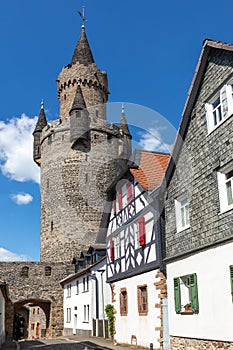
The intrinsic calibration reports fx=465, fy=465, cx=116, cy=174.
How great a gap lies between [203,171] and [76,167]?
3043cm

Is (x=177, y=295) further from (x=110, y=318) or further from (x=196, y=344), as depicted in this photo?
(x=110, y=318)

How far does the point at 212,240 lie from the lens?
1236 centimetres

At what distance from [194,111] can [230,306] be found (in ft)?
19.4

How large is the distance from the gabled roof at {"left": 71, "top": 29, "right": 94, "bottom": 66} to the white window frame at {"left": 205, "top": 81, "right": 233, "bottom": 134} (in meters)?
35.3

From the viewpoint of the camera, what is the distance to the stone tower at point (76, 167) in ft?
137

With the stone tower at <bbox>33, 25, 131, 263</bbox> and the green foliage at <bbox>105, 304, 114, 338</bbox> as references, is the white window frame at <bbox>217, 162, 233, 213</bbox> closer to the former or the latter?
the green foliage at <bbox>105, 304, 114, 338</bbox>

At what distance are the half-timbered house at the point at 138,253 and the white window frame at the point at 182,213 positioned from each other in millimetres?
2022

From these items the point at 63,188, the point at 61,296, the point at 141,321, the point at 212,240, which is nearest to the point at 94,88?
the point at 63,188

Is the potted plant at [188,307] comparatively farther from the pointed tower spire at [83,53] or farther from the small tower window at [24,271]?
the pointed tower spire at [83,53]

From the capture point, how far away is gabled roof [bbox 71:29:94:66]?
155 ft

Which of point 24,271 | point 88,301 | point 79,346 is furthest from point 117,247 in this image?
point 24,271

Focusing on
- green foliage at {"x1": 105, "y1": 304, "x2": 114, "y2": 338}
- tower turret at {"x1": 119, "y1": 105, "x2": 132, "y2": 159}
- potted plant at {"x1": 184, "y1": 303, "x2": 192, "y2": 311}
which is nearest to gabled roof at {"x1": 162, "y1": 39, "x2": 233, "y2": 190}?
potted plant at {"x1": 184, "y1": 303, "x2": 192, "y2": 311}

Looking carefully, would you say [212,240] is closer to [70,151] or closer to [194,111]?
[194,111]

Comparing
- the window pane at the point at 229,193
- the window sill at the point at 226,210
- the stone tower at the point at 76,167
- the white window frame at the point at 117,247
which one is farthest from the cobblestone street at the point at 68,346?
the stone tower at the point at 76,167
